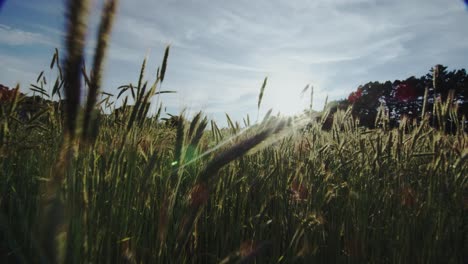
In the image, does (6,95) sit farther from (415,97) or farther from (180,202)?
(415,97)

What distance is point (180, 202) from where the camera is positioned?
1482 mm

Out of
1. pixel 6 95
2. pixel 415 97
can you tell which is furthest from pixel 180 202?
pixel 415 97

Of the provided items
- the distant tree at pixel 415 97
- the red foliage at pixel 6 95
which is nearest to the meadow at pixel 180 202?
the red foliage at pixel 6 95

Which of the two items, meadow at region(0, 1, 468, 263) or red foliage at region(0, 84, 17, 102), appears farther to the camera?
red foliage at region(0, 84, 17, 102)

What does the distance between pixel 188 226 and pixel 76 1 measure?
0.51m

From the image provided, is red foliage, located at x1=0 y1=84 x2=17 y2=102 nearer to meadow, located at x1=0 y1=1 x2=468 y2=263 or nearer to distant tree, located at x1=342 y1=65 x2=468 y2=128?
meadow, located at x1=0 y1=1 x2=468 y2=263

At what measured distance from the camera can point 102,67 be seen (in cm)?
51

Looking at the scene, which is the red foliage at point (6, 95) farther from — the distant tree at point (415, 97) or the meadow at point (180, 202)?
the distant tree at point (415, 97)

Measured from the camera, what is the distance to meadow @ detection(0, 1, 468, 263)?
1.66 ft

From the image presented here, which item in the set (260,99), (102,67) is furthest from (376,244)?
(102,67)

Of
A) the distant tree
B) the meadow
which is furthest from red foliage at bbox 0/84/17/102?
the distant tree

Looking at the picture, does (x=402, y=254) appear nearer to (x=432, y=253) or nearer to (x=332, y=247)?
(x=432, y=253)

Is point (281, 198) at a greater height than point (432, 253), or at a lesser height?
greater

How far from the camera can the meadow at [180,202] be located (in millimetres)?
507
